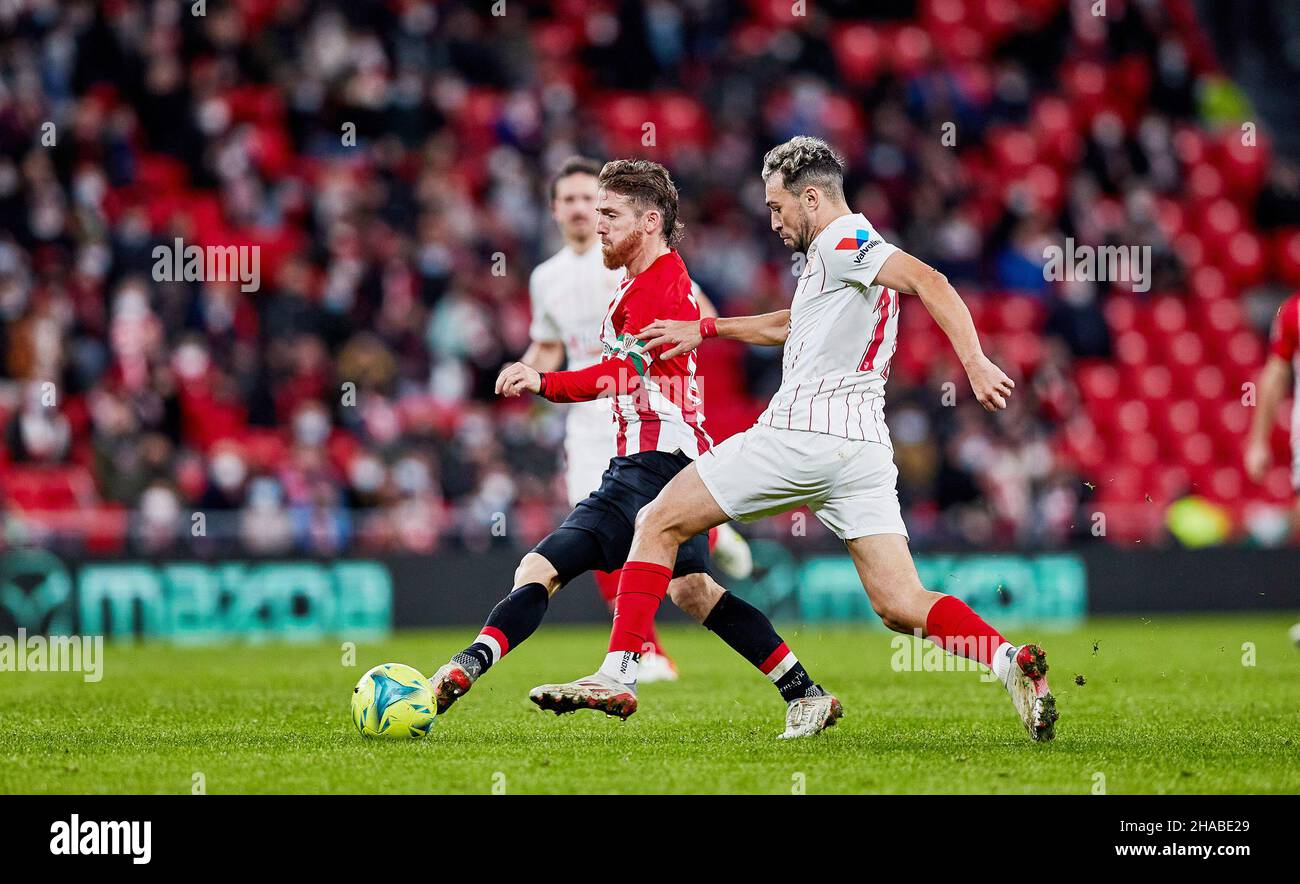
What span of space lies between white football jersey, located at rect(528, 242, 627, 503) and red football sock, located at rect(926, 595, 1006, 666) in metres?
3.32

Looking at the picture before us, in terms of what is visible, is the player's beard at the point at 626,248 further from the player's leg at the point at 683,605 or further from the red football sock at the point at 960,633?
the red football sock at the point at 960,633

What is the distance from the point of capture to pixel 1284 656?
459 inches

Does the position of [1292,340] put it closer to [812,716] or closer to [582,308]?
[582,308]

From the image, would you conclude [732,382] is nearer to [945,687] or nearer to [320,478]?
[320,478]

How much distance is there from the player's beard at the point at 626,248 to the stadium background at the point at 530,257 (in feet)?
25.8

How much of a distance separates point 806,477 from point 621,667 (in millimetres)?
968

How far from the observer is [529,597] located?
6.98 m

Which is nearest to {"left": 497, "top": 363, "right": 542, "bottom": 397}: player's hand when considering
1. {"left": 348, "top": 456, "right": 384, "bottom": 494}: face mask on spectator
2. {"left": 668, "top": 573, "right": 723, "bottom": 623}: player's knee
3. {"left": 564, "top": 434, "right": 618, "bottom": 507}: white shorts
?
{"left": 668, "top": 573, "right": 723, "bottom": 623}: player's knee

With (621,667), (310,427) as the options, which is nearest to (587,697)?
(621,667)

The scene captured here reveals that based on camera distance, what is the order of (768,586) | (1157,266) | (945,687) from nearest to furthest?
(945,687) → (768,586) → (1157,266)

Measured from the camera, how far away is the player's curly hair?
278 inches

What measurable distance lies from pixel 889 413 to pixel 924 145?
16.3 feet

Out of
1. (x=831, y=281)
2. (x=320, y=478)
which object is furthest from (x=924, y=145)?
(x=831, y=281)

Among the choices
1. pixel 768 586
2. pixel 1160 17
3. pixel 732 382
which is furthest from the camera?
pixel 1160 17
